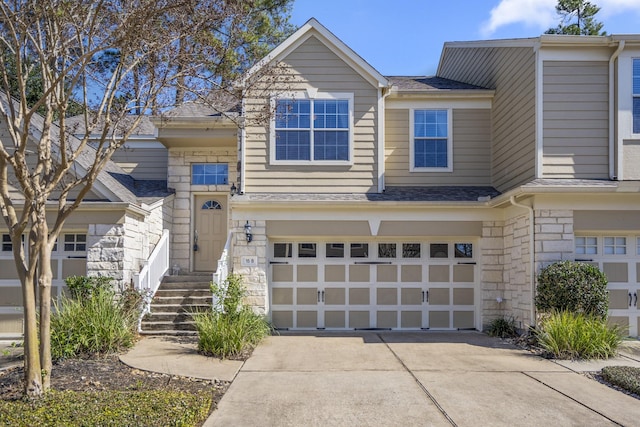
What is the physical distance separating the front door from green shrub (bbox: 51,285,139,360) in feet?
13.7

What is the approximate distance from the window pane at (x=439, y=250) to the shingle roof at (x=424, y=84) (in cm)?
361

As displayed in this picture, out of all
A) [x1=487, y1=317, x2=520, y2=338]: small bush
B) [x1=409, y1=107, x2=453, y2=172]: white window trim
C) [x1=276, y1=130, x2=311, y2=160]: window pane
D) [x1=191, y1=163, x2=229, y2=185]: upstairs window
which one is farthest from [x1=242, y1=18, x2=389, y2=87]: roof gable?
[x1=487, y1=317, x2=520, y2=338]: small bush

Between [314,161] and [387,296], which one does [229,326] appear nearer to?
[387,296]

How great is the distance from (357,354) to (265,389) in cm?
264

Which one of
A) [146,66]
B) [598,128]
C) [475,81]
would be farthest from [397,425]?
[475,81]

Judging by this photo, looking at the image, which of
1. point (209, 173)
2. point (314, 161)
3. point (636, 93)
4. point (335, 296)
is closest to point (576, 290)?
point (636, 93)

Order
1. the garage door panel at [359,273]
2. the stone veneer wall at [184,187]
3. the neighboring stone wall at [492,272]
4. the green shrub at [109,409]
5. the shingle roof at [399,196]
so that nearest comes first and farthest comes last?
the green shrub at [109,409], the shingle roof at [399,196], the neighboring stone wall at [492,272], the garage door panel at [359,273], the stone veneer wall at [184,187]

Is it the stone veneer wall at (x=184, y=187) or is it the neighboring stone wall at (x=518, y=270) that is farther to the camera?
the stone veneer wall at (x=184, y=187)

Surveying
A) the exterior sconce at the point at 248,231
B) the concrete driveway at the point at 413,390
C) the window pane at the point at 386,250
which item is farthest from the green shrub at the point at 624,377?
the exterior sconce at the point at 248,231

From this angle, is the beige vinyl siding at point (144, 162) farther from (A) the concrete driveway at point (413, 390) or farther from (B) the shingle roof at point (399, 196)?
(A) the concrete driveway at point (413, 390)

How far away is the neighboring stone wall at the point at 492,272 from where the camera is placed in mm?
11789

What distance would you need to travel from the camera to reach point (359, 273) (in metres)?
12.2

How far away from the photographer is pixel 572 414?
600cm

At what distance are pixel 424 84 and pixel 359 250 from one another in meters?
4.62
